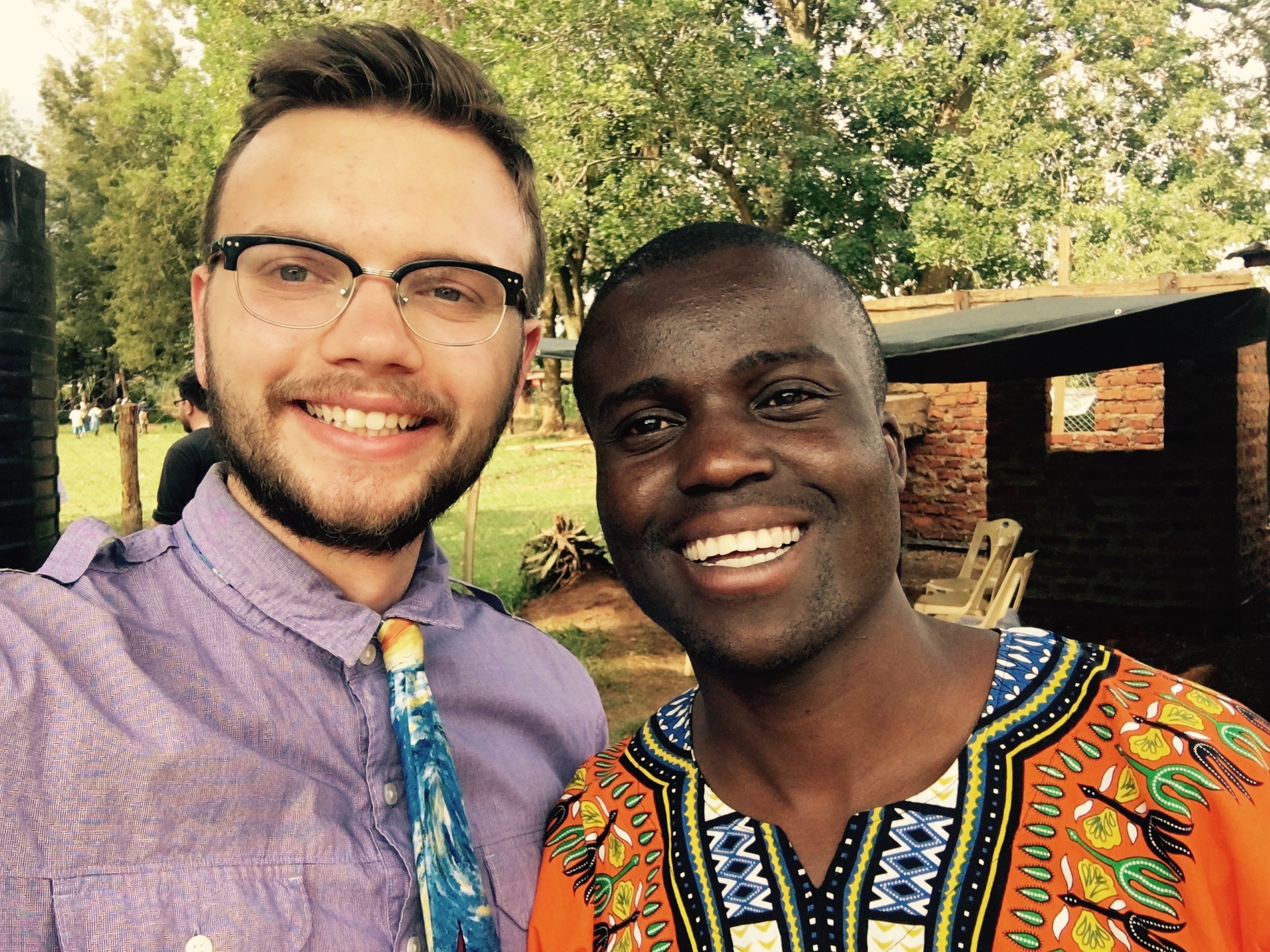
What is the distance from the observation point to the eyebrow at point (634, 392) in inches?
57.0

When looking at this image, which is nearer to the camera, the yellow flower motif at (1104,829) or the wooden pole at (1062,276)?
the yellow flower motif at (1104,829)

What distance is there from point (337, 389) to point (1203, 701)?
134cm

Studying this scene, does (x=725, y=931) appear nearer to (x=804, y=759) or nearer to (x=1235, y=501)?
(x=804, y=759)

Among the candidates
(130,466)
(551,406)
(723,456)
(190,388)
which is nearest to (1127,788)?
(723,456)

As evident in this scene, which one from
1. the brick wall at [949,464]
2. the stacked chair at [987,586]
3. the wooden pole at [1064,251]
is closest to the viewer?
the stacked chair at [987,586]

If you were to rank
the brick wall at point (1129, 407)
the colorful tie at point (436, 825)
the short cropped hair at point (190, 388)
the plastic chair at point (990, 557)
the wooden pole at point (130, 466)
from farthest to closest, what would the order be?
the wooden pole at point (130, 466) → the brick wall at point (1129, 407) → the plastic chair at point (990, 557) → the short cropped hair at point (190, 388) → the colorful tie at point (436, 825)

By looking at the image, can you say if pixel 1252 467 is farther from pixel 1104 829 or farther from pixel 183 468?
pixel 1104 829

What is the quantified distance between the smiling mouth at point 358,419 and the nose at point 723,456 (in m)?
0.49

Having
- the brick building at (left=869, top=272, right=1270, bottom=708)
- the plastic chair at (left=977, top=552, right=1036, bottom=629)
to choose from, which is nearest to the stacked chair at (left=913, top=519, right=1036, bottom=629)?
the plastic chair at (left=977, top=552, right=1036, bottom=629)

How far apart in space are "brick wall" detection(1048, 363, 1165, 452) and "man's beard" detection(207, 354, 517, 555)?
8385mm

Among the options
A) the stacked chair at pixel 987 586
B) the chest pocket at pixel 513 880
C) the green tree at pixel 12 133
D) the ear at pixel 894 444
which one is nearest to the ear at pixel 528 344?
the ear at pixel 894 444

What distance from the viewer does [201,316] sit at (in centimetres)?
174

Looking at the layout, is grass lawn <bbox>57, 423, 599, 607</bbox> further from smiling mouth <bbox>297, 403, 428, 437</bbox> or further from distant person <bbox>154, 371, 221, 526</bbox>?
smiling mouth <bbox>297, 403, 428, 437</bbox>

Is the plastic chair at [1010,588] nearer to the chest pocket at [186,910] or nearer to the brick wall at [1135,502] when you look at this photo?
the brick wall at [1135,502]
